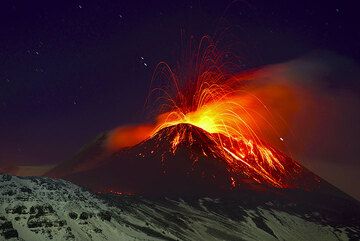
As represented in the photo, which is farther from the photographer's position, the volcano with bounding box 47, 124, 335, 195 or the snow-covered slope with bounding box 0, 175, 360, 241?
the volcano with bounding box 47, 124, 335, 195

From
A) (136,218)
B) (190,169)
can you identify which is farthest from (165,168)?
(136,218)

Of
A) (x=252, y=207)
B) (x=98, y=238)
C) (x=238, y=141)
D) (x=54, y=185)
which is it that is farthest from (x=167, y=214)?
(x=238, y=141)

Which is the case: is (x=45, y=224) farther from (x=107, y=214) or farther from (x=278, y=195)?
(x=278, y=195)

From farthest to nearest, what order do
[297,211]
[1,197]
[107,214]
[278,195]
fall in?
[278,195] < [297,211] < [107,214] < [1,197]

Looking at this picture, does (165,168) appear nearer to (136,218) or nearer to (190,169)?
(190,169)

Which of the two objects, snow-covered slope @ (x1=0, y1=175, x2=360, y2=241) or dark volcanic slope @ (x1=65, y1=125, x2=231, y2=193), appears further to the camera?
dark volcanic slope @ (x1=65, y1=125, x2=231, y2=193)

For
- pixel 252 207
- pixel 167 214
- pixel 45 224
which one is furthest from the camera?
pixel 252 207
